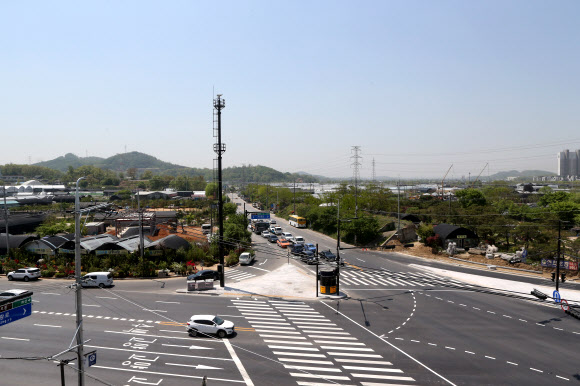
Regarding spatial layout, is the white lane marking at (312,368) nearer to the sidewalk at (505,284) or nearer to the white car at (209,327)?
the white car at (209,327)

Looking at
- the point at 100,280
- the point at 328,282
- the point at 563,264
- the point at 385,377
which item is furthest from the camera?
the point at 563,264

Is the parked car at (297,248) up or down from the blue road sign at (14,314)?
down

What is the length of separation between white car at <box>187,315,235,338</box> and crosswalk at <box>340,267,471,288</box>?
1749 cm

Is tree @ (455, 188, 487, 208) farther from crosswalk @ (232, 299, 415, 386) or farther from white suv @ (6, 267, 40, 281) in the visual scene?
white suv @ (6, 267, 40, 281)

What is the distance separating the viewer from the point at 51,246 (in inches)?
1710

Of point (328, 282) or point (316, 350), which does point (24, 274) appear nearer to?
point (328, 282)

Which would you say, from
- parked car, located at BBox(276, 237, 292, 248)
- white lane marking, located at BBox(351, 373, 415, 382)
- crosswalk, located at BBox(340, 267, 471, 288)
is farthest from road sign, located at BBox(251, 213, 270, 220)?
white lane marking, located at BBox(351, 373, 415, 382)

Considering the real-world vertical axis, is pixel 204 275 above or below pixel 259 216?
below

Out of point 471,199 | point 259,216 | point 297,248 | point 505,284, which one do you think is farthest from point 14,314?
point 471,199

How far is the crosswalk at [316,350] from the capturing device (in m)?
17.5

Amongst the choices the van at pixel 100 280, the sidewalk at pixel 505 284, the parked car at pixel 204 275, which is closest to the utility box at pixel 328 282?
the parked car at pixel 204 275

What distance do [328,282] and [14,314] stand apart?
23739 mm

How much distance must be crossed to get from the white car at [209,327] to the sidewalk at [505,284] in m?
24.1

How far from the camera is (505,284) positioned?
36.1 m
